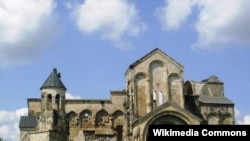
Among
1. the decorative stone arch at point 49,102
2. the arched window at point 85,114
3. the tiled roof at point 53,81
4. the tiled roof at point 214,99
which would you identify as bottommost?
the arched window at point 85,114

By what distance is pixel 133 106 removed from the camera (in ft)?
151

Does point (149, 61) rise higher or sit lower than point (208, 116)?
higher

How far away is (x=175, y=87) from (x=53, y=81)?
474 inches

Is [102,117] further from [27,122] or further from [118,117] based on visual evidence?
[27,122]

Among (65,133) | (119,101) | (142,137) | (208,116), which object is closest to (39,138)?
(65,133)

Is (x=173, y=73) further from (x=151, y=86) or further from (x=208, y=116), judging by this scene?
(x=208, y=116)

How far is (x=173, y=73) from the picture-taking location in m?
47.2

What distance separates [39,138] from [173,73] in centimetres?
1519

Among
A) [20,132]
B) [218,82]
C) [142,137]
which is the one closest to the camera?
[142,137]

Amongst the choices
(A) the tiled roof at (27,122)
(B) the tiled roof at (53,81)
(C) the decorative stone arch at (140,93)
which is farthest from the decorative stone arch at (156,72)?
(A) the tiled roof at (27,122)

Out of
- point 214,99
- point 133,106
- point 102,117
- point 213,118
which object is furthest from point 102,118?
point 214,99

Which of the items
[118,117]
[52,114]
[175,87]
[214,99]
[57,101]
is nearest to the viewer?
[52,114]

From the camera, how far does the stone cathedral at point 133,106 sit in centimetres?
4197

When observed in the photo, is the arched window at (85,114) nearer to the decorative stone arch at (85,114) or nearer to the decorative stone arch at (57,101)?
the decorative stone arch at (85,114)
